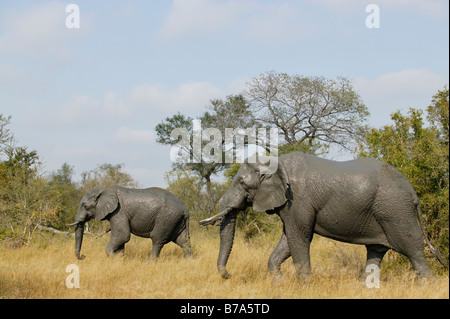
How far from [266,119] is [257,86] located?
7.20 ft

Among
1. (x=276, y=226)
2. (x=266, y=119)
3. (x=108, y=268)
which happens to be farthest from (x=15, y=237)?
(x=266, y=119)

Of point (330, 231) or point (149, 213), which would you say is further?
point (149, 213)

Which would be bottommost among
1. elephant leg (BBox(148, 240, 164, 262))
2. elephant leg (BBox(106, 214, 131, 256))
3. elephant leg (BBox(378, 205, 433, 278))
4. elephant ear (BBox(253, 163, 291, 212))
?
elephant leg (BBox(148, 240, 164, 262))

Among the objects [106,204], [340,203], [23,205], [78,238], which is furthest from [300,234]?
[23,205]

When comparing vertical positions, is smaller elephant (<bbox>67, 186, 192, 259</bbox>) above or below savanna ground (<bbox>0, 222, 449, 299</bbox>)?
above

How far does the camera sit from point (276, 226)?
53.5 feet

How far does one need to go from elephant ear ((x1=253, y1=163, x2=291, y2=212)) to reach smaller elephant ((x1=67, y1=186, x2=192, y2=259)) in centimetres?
477

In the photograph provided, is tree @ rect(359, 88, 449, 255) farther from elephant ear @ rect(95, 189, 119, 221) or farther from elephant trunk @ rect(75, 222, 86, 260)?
elephant trunk @ rect(75, 222, 86, 260)

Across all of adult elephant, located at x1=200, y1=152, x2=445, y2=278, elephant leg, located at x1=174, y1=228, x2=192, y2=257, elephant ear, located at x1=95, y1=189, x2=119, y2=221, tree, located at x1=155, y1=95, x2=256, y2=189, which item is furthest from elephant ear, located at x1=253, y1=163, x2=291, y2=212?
tree, located at x1=155, y1=95, x2=256, y2=189

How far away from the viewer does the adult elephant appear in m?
7.18

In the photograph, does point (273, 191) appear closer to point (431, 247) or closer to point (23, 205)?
point (431, 247)

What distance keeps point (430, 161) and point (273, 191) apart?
306cm

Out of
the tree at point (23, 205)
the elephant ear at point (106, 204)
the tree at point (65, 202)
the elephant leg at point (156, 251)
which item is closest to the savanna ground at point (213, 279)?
the elephant leg at point (156, 251)
